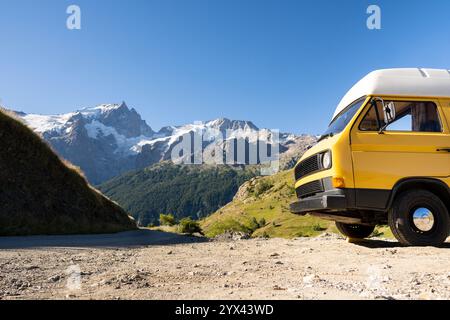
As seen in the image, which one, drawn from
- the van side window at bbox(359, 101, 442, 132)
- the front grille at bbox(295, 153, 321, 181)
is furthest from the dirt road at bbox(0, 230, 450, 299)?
the van side window at bbox(359, 101, 442, 132)

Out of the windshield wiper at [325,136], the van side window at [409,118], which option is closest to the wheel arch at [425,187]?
the van side window at [409,118]

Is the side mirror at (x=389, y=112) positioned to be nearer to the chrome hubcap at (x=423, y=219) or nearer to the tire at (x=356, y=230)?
the chrome hubcap at (x=423, y=219)

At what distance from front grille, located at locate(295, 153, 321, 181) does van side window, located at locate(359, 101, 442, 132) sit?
127 cm

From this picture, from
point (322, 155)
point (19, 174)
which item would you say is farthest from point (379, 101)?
point (19, 174)

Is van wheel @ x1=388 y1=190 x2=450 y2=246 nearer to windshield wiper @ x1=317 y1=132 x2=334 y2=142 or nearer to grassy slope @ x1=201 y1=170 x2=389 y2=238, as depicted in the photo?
windshield wiper @ x1=317 y1=132 x2=334 y2=142

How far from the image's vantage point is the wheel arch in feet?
25.1

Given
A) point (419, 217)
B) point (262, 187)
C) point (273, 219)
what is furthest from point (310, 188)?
point (262, 187)

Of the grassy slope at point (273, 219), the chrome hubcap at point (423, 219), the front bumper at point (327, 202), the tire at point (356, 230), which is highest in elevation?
the front bumper at point (327, 202)

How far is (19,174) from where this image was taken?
58.0 ft

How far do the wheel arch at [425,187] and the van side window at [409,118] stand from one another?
1.25 m

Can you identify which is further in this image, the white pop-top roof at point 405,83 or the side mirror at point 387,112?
the white pop-top roof at point 405,83

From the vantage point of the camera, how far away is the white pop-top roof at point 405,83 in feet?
27.2
